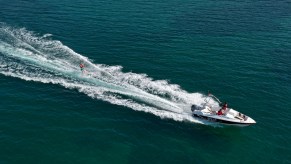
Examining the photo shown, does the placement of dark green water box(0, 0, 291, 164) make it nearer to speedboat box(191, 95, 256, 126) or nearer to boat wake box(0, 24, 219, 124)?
boat wake box(0, 24, 219, 124)

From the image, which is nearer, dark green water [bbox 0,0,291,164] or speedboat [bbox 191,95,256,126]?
dark green water [bbox 0,0,291,164]

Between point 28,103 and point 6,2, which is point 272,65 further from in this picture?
point 6,2

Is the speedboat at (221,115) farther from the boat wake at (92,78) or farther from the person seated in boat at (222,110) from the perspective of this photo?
the boat wake at (92,78)

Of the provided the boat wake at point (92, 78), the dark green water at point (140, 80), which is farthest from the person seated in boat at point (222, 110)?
the boat wake at point (92, 78)

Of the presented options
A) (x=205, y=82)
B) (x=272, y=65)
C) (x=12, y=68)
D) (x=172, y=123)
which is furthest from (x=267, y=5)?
(x=12, y=68)

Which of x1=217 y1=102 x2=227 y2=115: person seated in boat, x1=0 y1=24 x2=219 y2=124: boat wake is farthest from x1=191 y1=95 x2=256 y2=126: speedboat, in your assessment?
x1=0 y1=24 x2=219 y2=124: boat wake

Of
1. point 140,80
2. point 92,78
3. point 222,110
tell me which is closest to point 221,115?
point 222,110
